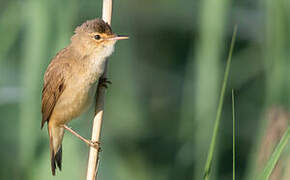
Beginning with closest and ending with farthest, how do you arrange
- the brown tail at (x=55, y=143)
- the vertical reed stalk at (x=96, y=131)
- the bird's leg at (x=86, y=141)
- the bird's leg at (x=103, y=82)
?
the vertical reed stalk at (x=96, y=131)
the bird's leg at (x=86, y=141)
the bird's leg at (x=103, y=82)
the brown tail at (x=55, y=143)

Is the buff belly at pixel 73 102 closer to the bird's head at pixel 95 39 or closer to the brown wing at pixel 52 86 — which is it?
the brown wing at pixel 52 86

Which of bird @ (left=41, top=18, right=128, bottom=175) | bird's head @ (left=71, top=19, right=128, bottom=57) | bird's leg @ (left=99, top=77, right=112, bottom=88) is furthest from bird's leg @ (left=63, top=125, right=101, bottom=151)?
bird's head @ (left=71, top=19, right=128, bottom=57)

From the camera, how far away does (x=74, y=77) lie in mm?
3133

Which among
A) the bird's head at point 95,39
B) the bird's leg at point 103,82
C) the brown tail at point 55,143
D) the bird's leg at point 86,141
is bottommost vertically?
the brown tail at point 55,143

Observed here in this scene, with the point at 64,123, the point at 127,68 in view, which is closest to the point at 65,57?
the point at 64,123

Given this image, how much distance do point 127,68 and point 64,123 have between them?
1332mm

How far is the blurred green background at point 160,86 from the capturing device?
3.16 metres

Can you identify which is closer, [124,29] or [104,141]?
[104,141]

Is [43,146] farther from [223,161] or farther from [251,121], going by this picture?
[251,121]

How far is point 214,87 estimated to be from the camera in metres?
3.41

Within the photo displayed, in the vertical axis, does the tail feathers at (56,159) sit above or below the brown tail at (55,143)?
below

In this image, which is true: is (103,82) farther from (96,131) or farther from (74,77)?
(96,131)

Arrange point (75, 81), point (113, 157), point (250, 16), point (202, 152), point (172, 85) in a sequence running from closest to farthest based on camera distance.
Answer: point (75, 81)
point (202, 152)
point (113, 157)
point (250, 16)
point (172, 85)

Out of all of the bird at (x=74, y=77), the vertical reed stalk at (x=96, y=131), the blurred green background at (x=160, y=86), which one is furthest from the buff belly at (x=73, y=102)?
the vertical reed stalk at (x=96, y=131)
